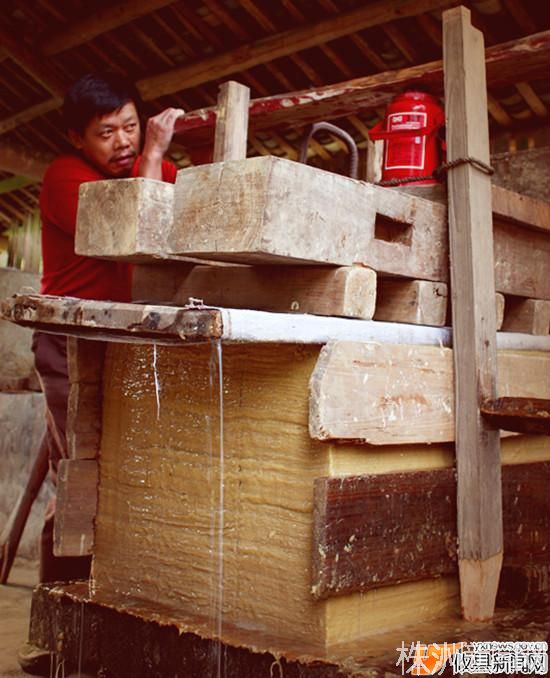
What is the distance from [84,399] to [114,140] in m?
1.14

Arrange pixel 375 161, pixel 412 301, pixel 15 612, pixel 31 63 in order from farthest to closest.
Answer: pixel 31 63 → pixel 15 612 → pixel 375 161 → pixel 412 301

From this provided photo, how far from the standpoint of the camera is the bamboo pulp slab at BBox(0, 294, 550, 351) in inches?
82.2

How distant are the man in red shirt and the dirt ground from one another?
39cm

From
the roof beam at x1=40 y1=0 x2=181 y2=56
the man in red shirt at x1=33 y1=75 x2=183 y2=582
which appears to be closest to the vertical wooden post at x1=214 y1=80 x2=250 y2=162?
the man in red shirt at x1=33 y1=75 x2=183 y2=582

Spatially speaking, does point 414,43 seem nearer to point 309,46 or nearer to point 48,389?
point 309,46

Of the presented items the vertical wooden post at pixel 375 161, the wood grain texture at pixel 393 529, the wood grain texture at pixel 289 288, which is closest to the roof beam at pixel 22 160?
the vertical wooden post at pixel 375 161

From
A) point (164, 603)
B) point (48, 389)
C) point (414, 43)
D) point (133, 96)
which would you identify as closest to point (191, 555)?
point (164, 603)

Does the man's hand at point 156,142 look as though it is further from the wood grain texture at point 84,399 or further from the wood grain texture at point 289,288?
the wood grain texture at point 84,399

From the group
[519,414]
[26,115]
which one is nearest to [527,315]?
[519,414]

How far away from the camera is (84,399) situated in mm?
2879

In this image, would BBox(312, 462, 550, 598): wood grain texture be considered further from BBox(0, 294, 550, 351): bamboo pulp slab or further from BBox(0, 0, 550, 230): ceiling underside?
BBox(0, 0, 550, 230): ceiling underside

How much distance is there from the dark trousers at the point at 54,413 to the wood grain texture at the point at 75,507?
0.47 meters

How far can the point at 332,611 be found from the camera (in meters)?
2.25

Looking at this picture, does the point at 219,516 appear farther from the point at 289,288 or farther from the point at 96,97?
the point at 96,97
